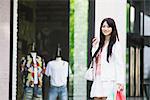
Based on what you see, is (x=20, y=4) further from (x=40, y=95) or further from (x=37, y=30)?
(x=40, y=95)

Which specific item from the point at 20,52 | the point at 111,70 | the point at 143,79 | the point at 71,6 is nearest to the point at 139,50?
the point at 143,79

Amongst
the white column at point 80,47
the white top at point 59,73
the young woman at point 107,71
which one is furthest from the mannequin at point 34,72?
the young woman at point 107,71

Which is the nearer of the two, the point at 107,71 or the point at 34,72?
the point at 107,71

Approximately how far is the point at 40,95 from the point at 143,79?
7.03 feet

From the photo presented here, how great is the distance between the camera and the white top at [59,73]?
9.39m

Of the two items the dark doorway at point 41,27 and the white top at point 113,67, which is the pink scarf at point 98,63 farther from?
the dark doorway at point 41,27

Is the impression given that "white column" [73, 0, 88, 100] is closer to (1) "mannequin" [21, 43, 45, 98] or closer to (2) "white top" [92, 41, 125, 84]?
(1) "mannequin" [21, 43, 45, 98]

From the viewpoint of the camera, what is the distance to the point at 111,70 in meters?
6.85

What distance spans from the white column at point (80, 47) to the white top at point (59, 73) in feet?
0.66

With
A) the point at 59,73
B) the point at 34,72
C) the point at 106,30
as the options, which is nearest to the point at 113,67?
the point at 106,30

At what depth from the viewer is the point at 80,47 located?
951 centimetres

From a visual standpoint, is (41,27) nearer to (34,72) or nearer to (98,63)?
(34,72)

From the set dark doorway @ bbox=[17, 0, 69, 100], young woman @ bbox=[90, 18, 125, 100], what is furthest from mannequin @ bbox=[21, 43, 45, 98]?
young woman @ bbox=[90, 18, 125, 100]

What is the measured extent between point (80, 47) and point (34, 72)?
41.1 inches
